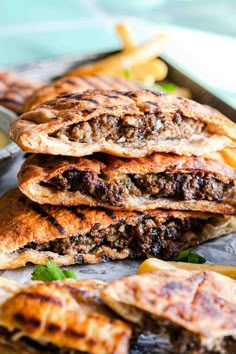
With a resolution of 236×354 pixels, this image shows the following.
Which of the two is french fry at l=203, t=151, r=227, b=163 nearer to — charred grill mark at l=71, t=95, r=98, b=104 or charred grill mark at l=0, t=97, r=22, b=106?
charred grill mark at l=71, t=95, r=98, b=104

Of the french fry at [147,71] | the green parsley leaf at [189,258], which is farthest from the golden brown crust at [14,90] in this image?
the green parsley leaf at [189,258]

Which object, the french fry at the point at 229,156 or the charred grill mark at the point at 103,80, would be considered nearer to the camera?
the french fry at the point at 229,156

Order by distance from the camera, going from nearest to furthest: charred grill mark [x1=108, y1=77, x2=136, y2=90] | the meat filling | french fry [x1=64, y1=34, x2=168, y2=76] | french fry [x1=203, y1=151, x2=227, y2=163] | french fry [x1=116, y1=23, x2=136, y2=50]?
the meat filling, french fry [x1=203, y1=151, x2=227, y2=163], charred grill mark [x1=108, y1=77, x2=136, y2=90], french fry [x1=64, y1=34, x2=168, y2=76], french fry [x1=116, y1=23, x2=136, y2=50]

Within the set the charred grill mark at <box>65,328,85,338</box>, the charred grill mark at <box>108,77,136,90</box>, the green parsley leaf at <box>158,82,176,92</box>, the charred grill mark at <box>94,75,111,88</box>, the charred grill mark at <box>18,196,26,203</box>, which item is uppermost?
the charred grill mark at <box>65,328,85,338</box>

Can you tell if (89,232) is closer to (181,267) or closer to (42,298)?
(181,267)

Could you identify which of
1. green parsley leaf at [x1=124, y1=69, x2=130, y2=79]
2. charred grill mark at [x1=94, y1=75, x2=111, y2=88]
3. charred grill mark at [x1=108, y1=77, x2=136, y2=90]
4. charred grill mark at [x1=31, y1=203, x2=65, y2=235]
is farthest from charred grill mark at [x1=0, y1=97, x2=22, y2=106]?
charred grill mark at [x1=31, y1=203, x2=65, y2=235]

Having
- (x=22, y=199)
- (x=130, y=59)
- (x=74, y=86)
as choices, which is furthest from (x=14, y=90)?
(x=22, y=199)

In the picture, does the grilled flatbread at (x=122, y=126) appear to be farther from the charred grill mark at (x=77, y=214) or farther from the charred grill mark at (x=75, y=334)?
the charred grill mark at (x=75, y=334)
